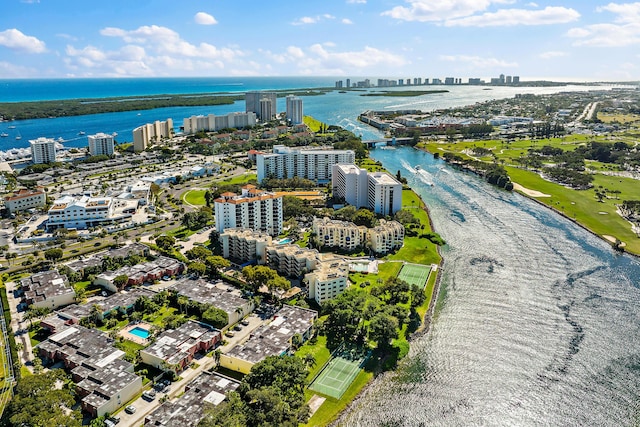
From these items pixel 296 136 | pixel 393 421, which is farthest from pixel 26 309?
pixel 296 136

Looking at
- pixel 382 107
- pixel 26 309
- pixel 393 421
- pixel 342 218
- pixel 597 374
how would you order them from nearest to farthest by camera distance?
1. pixel 393 421
2. pixel 597 374
3. pixel 26 309
4. pixel 342 218
5. pixel 382 107

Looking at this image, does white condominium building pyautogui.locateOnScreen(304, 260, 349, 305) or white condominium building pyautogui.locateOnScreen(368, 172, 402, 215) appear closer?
white condominium building pyautogui.locateOnScreen(304, 260, 349, 305)

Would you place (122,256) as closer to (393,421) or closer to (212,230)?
(212,230)

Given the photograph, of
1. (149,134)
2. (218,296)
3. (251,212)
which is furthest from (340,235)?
(149,134)

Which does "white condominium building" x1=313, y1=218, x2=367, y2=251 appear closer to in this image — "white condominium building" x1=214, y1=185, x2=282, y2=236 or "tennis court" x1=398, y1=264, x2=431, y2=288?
"white condominium building" x1=214, y1=185, x2=282, y2=236

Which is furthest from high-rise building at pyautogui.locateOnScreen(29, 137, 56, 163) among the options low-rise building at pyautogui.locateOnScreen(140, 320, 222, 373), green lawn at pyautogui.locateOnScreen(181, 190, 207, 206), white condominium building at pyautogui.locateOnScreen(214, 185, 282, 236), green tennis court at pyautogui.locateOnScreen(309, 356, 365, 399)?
green tennis court at pyautogui.locateOnScreen(309, 356, 365, 399)

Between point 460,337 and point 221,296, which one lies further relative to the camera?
point 221,296
